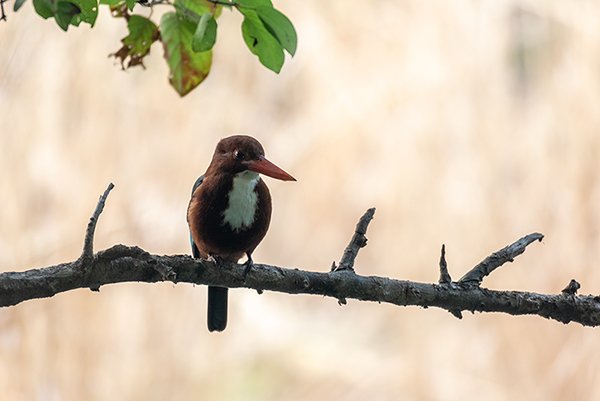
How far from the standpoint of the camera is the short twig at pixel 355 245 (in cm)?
134

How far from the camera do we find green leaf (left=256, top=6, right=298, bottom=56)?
104 centimetres

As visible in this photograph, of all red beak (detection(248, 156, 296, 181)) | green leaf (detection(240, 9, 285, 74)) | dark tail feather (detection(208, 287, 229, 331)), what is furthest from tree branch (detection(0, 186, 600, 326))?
dark tail feather (detection(208, 287, 229, 331))

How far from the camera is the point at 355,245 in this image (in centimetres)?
137

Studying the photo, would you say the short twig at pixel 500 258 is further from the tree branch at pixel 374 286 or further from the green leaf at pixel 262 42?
the green leaf at pixel 262 42

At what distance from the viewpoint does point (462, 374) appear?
3412 millimetres

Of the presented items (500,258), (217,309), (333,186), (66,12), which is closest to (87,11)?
(66,12)

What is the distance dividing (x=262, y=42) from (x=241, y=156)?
52 centimetres

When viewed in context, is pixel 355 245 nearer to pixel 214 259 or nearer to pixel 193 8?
pixel 214 259

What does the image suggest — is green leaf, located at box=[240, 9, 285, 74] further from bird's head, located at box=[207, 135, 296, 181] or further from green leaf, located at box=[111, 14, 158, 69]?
bird's head, located at box=[207, 135, 296, 181]

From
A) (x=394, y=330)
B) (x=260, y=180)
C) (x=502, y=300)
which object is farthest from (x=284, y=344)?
(x=502, y=300)

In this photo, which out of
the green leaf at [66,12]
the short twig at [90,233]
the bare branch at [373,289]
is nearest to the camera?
the green leaf at [66,12]

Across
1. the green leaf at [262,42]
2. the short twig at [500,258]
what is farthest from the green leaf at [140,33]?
the short twig at [500,258]

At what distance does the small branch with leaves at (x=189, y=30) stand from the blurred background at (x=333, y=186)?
192 centimetres

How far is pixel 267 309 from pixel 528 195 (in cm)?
105
